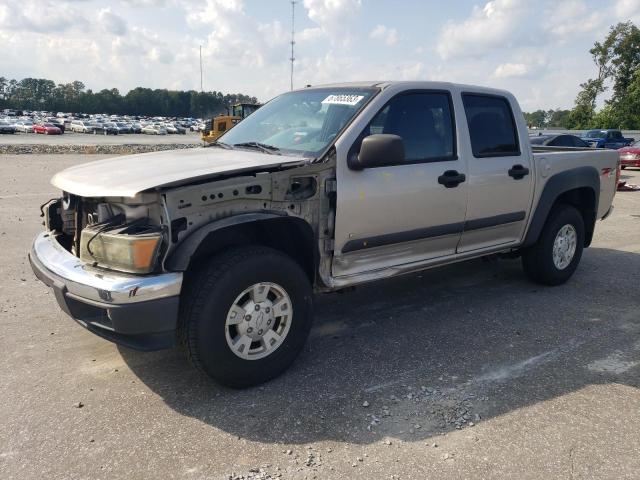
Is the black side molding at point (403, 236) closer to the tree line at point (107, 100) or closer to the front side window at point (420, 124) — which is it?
the front side window at point (420, 124)

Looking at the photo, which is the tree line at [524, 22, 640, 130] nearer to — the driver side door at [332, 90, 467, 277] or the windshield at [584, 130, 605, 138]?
the windshield at [584, 130, 605, 138]

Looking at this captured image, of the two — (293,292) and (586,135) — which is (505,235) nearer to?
(293,292)

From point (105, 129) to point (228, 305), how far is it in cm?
6030

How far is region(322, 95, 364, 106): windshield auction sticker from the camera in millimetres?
3939

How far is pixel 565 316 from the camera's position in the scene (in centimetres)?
469

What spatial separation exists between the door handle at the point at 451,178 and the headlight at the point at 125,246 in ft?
7.28

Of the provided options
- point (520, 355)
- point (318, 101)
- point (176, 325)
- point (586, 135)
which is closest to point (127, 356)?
point (176, 325)

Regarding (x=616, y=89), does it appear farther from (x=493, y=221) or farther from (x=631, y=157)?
(x=493, y=221)

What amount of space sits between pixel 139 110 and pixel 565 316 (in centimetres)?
14717

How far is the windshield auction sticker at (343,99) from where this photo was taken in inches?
155

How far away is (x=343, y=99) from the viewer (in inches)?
159

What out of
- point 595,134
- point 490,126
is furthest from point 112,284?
point 595,134

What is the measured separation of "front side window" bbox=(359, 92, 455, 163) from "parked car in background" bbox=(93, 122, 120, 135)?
59.1 meters

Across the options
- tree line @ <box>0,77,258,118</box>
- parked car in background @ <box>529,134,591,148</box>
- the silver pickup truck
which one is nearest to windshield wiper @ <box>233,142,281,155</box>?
the silver pickup truck
